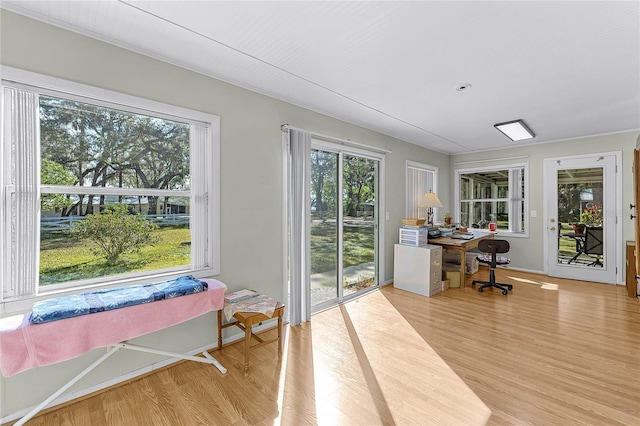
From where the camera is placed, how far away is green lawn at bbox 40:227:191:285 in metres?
1.93

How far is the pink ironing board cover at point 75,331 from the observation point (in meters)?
1.45

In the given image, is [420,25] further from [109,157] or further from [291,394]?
[291,394]

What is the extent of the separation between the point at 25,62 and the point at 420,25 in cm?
251

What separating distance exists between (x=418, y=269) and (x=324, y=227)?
1.66 metres

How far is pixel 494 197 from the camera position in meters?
5.88

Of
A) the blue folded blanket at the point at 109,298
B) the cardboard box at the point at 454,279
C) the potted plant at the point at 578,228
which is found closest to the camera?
the blue folded blanket at the point at 109,298

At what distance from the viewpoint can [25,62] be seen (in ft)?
5.72

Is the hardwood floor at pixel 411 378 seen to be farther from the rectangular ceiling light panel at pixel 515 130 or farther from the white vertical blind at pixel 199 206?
the rectangular ceiling light panel at pixel 515 130

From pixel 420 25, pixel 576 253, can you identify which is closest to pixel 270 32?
pixel 420 25

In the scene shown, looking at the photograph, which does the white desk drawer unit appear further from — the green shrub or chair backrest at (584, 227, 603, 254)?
the green shrub

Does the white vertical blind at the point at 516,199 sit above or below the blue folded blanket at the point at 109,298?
above

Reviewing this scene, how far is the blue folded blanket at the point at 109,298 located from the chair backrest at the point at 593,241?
6.03 meters

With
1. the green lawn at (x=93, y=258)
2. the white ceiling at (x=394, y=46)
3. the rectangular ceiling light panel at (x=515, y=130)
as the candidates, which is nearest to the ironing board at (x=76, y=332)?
the green lawn at (x=93, y=258)

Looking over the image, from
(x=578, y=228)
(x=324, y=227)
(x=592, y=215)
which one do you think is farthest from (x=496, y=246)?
(x=324, y=227)
